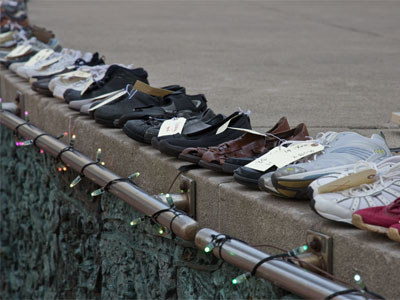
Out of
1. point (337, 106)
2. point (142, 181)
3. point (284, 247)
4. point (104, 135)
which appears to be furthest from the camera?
point (337, 106)

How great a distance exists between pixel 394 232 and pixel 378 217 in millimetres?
78

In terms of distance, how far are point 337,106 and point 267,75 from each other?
1.41 meters

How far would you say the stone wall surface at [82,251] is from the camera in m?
2.79

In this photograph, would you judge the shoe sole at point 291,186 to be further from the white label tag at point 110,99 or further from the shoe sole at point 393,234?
the white label tag at point 110,99

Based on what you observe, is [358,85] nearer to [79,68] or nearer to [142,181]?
[79,68]

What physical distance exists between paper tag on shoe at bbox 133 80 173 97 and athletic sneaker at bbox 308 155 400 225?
1615 mm

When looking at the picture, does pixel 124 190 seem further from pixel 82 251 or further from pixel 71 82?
pixel 71 82

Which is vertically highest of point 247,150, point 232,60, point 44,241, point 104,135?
point 247,150

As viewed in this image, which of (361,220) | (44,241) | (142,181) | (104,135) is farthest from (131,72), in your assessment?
(361,220)

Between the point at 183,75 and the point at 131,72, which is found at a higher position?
the point at 131,72

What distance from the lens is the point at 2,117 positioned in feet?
15.4

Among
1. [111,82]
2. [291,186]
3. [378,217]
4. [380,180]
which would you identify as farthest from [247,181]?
[111,82]

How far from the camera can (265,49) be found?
290 inches

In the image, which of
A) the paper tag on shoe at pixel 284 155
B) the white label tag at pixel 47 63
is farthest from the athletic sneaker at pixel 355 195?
the white label tag at pixel 47 63
